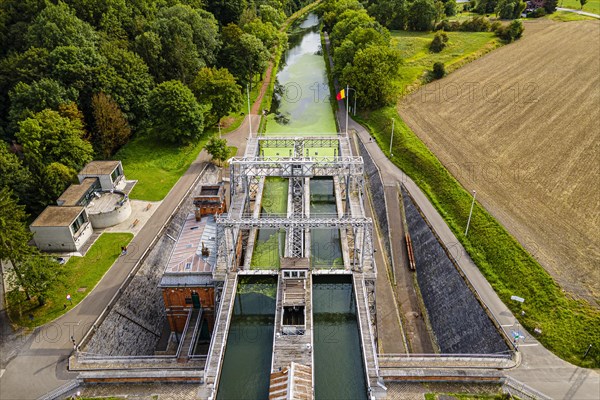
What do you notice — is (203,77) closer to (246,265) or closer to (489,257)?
(246,265)

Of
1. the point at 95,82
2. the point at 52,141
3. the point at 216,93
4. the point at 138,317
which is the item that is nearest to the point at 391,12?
the point at 216,93

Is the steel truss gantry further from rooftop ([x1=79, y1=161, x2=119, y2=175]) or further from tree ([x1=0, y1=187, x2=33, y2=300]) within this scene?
rooftop ([x1=79, y1=161, x2=119, y2=175])

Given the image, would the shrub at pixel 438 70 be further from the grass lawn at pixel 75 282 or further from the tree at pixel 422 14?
the grass lawn at pixel 75 282

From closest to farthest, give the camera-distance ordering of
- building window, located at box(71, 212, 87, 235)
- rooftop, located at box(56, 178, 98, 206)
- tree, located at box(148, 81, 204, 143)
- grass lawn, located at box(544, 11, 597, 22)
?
building window, located at box(71, 212, 87, 235) → rooftop, located at box(56, 178, 98, 206) → tree, located at box(148, 81, 204, 143) → grass lawn, located at box(544, 11, 597, 22)

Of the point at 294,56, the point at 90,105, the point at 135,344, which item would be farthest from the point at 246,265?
the point at 294,56

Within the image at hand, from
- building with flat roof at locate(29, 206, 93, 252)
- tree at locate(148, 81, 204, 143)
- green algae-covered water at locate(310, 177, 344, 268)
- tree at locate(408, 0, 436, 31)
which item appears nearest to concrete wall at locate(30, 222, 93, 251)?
building with flat roof at locate(29, 206, 93, 252)

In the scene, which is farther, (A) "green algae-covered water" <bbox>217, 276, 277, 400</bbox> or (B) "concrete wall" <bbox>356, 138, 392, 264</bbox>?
(B) "concrete wall" <bbox>356, 138, 392, 264</bbox>
